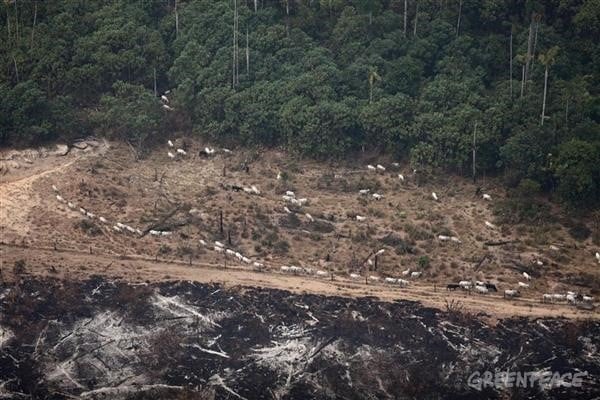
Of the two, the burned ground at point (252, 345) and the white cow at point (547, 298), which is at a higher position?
the white cow at point (547, 298)

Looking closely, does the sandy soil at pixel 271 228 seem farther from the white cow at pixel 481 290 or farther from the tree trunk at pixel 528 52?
the tree trunk at pixel 528 52

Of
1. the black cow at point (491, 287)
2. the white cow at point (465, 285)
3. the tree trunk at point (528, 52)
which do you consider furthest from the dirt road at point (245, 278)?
the tree trunk at point (528, 52)

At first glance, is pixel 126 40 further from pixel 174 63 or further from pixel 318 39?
pixel 318 39

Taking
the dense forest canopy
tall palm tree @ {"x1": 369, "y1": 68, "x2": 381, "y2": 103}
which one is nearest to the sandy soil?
the dense forest canopy
